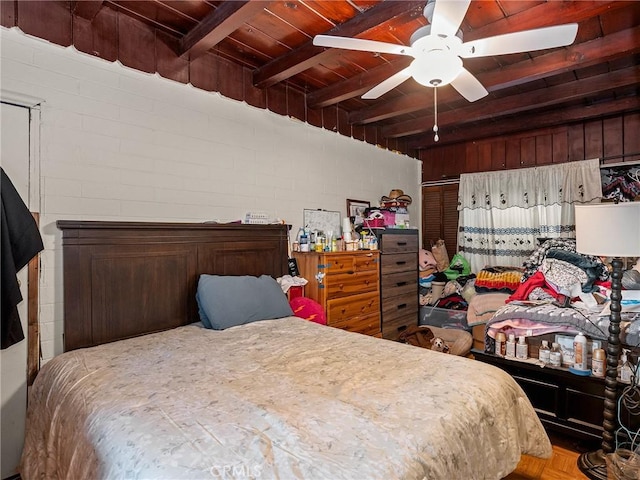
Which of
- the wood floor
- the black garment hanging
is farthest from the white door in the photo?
the wood floor

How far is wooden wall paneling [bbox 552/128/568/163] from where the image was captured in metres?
4.04

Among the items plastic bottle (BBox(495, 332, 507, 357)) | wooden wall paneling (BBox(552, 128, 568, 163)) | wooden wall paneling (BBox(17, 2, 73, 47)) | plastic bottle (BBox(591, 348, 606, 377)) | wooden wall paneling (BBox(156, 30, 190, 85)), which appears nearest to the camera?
wooden wall paneling (BBox(17, 2, 73, 47))

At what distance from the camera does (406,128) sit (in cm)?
423

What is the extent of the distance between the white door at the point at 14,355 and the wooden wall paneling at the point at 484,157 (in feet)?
15.3

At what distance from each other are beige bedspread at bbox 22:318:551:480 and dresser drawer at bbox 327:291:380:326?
1.13 metres

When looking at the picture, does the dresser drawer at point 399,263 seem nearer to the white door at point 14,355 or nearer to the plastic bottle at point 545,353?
the plastic bottle at point 545,353

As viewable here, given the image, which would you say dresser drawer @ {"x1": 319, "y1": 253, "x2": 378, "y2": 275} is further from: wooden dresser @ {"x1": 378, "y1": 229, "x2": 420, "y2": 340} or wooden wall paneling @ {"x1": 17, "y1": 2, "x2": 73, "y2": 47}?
wooden wall paneling @ {"x1": 17, "y1": 2, "x2": 73, "y2": 47}

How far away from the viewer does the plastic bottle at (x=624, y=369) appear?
209 centimetres

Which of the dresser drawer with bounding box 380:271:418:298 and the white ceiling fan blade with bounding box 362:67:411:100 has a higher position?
the white ceiling fan blade with bounding box 362:67:411:100

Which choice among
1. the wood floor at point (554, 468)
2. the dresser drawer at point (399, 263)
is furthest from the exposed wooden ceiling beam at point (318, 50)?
the wood floor at point (554, 468)

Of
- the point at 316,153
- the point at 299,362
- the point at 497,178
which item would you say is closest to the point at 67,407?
the point at 299,362

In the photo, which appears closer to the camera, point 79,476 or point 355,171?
point 79,476

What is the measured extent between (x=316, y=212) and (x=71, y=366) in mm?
2390

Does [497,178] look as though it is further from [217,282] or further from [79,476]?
[79,476]
